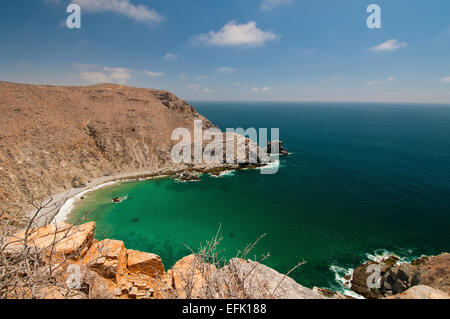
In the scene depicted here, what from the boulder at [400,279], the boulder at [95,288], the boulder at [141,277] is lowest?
the boulder at [400,279]

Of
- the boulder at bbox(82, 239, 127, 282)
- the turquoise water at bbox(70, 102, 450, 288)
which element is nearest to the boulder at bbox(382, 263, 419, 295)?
the turquoise water at bbox(70, 102, 450, 288)

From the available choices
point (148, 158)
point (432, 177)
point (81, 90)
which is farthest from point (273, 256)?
point (81, 90)

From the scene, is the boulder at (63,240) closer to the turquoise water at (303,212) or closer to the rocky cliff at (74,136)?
the turquoise water at (303,212)

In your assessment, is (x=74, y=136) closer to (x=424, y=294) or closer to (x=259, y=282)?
(x=259, y=282)

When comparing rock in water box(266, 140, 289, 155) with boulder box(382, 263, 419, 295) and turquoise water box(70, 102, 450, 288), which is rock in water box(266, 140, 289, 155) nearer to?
turquoise water box(70, 102, 450, 288)

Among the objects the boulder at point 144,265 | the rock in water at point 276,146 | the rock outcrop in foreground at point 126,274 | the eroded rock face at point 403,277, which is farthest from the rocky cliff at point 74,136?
the eroded rock face at point 403,277

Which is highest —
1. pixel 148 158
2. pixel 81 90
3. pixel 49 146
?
pixel 81 90
